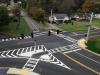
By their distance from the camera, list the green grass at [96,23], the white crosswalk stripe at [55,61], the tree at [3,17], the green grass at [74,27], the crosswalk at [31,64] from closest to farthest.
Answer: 1. the crosswalk at [31,64]
2. the white crosswalk stripe at [55,61]
3. the tree at [3,17]
4. the green grass at [74,27]
5. the green grass at [96,23]

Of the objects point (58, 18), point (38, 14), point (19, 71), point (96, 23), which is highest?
point (38, 14)

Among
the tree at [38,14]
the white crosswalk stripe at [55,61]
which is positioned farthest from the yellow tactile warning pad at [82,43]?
the tree at [38,14]

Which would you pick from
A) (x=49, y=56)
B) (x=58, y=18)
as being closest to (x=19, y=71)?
(x=49, y=56)

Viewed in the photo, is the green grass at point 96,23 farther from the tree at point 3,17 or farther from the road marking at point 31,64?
the road marking at point 31,64

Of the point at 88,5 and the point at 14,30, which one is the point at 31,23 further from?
the point at 88,5

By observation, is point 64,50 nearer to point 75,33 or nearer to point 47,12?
point 75,33

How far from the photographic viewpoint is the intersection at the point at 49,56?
49.2 m

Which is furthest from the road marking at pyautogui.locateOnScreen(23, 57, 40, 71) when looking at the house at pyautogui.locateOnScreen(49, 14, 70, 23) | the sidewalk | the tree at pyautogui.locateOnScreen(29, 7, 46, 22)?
the house at pyautogui.locateOnScreen(49, 14, 70, 23)

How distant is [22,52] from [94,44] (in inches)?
763


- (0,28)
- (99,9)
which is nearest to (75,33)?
(0,28)

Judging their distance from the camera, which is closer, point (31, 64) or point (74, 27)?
point (31, 64)

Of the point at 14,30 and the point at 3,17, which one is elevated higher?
the point at 3,17

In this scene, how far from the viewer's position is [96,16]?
11738 centimetres

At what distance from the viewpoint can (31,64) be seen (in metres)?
51.4
